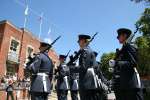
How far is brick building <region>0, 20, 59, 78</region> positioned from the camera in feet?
113

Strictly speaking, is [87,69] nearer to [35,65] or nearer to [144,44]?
[35,65]

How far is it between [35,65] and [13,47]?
29405 mm

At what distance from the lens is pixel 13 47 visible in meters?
37.0

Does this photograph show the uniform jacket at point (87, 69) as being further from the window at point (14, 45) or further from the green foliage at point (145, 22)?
the window at point (14, 45)

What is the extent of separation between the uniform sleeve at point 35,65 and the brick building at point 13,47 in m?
24.3

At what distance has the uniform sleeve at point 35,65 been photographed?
820 centimetres

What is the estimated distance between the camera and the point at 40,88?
8227mm

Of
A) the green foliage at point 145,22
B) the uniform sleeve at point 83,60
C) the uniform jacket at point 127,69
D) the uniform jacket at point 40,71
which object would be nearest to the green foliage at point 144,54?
the green foliage at point 145,22

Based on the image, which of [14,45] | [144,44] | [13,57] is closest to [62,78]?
[144,44]

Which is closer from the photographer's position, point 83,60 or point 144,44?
point 83,60

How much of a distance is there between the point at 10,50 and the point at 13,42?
1.28m

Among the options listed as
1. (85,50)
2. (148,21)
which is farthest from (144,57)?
(85,50)

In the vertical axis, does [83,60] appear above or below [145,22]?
below

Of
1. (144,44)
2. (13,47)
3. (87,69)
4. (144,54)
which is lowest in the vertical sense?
(87,69)
